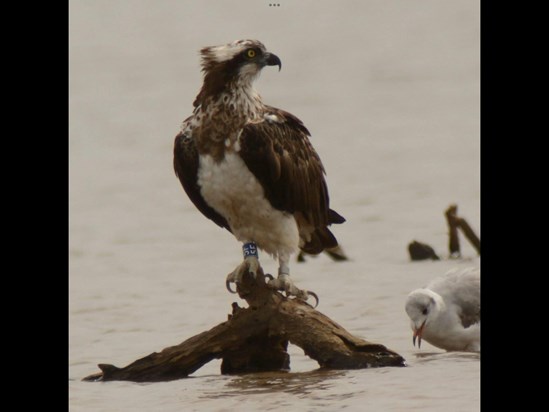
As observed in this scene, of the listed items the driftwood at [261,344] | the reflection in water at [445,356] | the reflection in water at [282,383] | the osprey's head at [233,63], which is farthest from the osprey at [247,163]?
the reflection in water at [445,356]

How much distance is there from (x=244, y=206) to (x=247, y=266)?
40 centimetres

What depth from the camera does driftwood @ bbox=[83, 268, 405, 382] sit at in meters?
11.4

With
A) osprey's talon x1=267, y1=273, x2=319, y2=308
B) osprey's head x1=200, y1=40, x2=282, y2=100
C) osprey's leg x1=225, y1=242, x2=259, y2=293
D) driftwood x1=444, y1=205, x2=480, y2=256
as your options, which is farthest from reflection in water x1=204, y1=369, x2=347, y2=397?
driftwood x1=444, y1=205, x2=480, y2=256

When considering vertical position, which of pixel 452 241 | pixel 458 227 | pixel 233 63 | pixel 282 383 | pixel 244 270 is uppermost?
pixel 233 63

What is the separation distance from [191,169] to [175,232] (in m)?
6.11

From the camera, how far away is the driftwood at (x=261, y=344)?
11.4 m

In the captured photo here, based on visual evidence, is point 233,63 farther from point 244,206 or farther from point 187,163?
point 244,206

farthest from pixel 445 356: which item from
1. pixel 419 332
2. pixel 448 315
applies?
pixel 448 315

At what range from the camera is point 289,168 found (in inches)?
468

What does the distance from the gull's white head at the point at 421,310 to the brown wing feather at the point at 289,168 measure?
2.40 ft

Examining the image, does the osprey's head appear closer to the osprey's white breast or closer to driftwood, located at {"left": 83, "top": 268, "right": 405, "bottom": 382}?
the osprey's white breast

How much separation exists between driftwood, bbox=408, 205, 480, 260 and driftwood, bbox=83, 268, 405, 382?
4.10 m

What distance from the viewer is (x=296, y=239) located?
12125 millimetres
